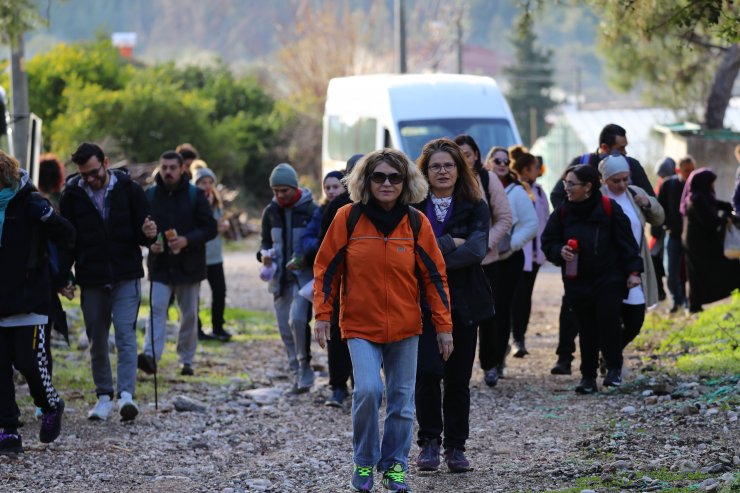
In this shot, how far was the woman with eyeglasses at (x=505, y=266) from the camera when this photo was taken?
34.3 feet

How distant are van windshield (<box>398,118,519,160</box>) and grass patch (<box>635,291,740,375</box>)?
12.3 ft

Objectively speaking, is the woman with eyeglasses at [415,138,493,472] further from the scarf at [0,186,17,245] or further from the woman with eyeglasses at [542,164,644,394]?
the scarf at [0,186,17,245]

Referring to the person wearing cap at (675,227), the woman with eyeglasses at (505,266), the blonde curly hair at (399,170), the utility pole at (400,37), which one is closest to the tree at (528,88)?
the utility pole at (400,37)

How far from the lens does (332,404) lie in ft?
33.5

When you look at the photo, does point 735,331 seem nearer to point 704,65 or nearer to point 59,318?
point 59,318

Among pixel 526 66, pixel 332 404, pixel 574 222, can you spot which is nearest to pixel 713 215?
pixel 574 222

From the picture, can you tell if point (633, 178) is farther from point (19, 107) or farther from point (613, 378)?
point (19, 107)

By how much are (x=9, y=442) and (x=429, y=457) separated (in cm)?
268

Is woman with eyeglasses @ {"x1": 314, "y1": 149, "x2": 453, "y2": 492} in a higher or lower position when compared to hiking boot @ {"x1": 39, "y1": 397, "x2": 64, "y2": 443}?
higher

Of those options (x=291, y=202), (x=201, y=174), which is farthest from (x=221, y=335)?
(x=291, y=202)

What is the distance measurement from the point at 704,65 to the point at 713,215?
14534mm

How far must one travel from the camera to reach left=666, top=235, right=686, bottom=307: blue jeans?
49.1 feet

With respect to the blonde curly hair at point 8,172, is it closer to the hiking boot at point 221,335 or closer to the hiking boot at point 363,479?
the hiking boot at point 363,479

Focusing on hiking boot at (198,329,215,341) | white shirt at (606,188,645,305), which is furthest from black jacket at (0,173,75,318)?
hiking boot at (198,329,215,341)
